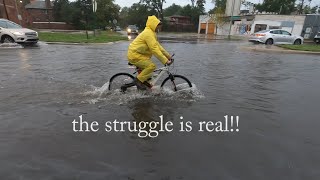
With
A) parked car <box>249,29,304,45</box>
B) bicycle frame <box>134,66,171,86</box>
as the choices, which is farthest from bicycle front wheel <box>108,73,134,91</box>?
parked car <box>249,29,304,45</box>

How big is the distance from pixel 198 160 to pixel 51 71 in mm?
8534

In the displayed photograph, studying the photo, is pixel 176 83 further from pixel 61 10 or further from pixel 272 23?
pixel 61 10

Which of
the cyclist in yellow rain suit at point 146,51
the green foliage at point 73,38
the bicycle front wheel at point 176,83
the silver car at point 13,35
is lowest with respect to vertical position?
the green foliage at point 73,38

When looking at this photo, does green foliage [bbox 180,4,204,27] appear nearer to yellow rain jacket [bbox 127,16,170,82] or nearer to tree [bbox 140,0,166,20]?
tree [bbox 140,0,166,20]

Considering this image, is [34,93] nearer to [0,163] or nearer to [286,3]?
[0,163]

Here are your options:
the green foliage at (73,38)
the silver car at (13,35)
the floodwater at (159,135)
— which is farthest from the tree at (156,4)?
the floodwater at (159,135)

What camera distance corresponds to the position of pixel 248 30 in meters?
61.0

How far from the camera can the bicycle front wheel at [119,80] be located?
312 inches

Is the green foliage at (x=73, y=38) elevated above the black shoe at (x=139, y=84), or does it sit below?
below

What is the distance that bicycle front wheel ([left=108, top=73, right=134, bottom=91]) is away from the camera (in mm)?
→ 7934

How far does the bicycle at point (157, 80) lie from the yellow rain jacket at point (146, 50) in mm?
248

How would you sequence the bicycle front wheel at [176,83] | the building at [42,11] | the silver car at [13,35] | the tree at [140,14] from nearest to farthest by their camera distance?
the bicycle front wheel at [176,83] → the silver car at [13,35] → the building at [42,11] → the tree at [140,14]

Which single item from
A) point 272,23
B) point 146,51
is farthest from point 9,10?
point 272,23

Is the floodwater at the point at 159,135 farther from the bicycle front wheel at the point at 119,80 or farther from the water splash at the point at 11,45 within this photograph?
the water splash at the point at 11,45
